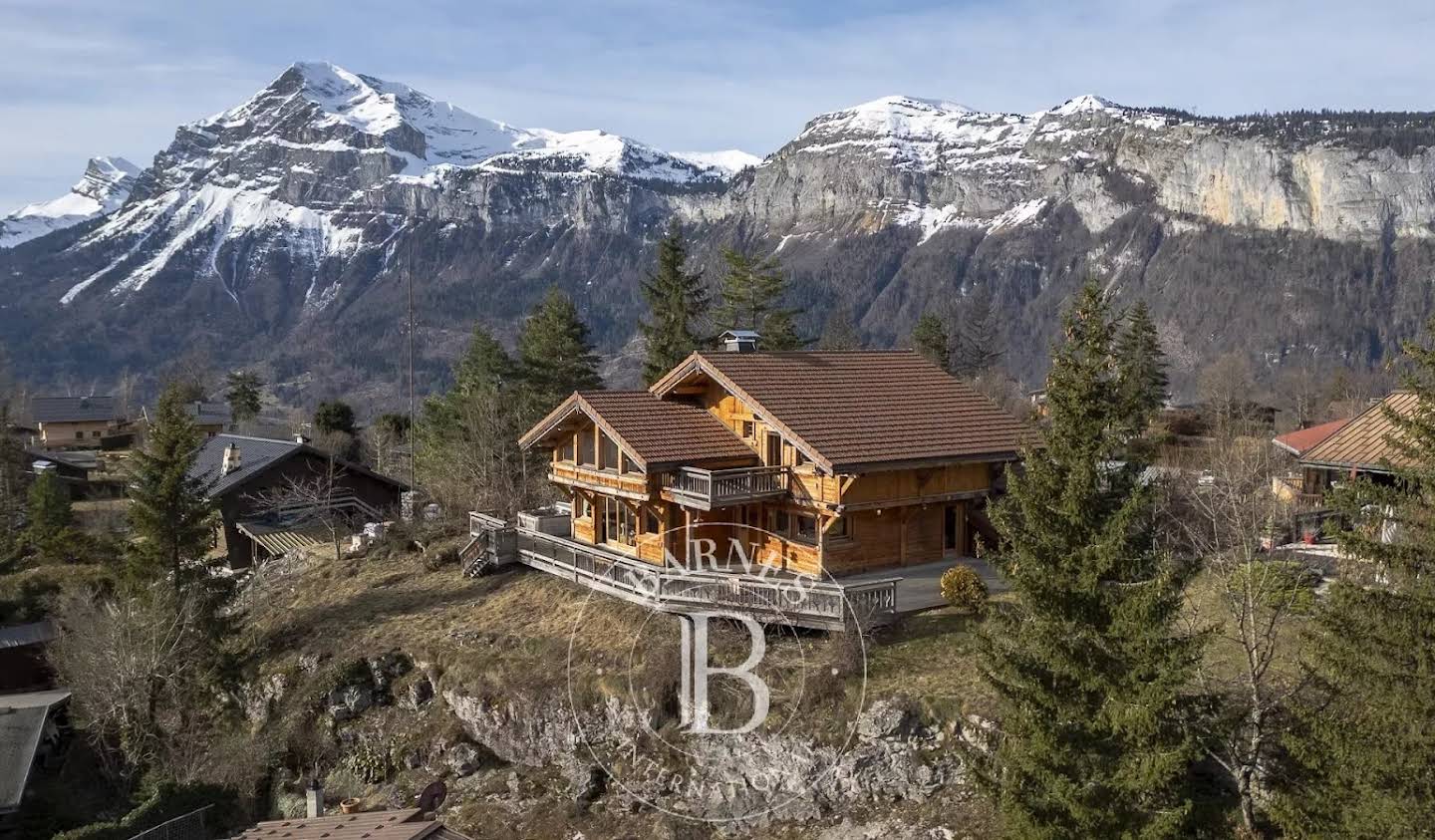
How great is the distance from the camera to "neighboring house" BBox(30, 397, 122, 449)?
8294 centimetres

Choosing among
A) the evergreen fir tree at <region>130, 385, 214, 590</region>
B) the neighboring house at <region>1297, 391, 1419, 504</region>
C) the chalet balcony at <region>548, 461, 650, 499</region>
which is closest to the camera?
the neighboring house at <region>1297, 391, 1419, 504</region>

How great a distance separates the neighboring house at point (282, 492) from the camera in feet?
134

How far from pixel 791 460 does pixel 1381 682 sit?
15.1m

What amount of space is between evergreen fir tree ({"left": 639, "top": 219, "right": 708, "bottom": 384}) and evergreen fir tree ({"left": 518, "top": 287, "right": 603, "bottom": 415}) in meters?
3.00

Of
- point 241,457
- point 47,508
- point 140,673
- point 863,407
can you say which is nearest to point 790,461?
point 863,407

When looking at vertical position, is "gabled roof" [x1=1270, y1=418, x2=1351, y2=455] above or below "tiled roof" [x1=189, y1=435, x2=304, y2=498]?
above

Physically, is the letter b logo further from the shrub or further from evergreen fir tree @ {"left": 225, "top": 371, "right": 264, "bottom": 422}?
evergreen fir tree @ {"left": 225, "top": 371, "right": 264, "bottom": 422}

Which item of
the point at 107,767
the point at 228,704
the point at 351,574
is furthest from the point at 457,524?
the point at 107,767

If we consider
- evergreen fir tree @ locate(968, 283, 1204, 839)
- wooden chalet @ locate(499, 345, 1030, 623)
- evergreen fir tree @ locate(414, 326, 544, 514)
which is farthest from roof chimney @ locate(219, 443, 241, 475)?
evergreen fir tree @ locate(968, 283, 1204, 839)

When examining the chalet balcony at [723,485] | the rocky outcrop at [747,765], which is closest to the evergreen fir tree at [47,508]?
the rocky outcrop at [747,765]

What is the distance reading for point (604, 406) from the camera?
1075 inches

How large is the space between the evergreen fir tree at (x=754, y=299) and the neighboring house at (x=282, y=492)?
702 inches

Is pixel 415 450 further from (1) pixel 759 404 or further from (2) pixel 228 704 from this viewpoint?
(1) pixel 759 404

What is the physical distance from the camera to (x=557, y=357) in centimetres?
4503
